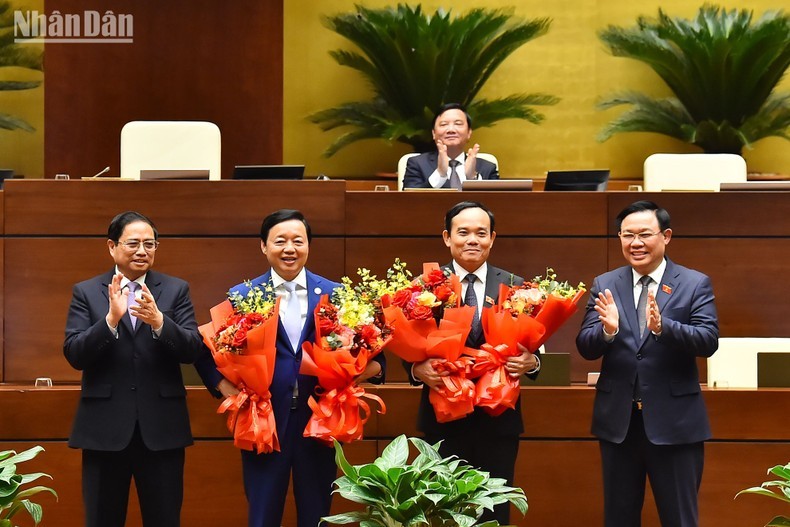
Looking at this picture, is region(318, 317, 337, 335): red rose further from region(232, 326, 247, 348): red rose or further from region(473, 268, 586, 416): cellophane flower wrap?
region(473, 268, 586, 416): cellophane flower wrap

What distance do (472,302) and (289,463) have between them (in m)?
0.91

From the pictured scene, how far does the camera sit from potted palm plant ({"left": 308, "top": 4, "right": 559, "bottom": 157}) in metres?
8.19

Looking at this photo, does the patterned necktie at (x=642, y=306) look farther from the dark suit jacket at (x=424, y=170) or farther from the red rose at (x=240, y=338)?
the dark suit jacket at (x=424, y=170)

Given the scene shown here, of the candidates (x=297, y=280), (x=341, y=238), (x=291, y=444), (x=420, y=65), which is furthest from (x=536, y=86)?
(x=291, y=444)

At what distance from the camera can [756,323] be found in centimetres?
539

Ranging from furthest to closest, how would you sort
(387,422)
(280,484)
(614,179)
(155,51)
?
(614,179), (155,51), (387,422), (280,484)

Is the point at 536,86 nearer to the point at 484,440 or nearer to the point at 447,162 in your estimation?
the point at 447,162

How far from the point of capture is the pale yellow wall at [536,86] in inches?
346

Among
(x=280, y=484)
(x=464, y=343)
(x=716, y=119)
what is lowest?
(x=280, y=484)

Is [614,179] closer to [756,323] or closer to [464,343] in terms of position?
[756,323]

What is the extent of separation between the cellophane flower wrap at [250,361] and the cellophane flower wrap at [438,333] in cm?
43

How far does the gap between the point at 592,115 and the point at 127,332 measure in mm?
5525

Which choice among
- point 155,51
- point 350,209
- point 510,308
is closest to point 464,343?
point 510,308

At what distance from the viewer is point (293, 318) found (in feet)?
13.7
